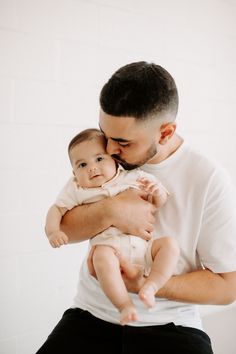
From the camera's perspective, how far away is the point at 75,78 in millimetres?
1969

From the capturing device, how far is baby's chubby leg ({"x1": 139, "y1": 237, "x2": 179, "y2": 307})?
1081 mm

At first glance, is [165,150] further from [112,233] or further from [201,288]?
[201,288]

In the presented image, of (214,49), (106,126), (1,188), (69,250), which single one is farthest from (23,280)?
(214,49)

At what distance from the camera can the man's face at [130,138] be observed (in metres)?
1.24

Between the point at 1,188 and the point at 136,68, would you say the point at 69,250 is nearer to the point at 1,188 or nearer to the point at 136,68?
the point at 1,188

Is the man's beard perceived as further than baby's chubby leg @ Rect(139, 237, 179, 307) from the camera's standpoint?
Yes

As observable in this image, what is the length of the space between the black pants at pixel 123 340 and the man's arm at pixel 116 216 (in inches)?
11.0

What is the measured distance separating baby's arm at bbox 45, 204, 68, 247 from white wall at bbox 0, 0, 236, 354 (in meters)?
0.56

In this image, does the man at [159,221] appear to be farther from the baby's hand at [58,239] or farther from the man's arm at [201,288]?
the baby's hand at [58,239]

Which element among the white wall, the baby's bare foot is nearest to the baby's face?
the baby's bare foot

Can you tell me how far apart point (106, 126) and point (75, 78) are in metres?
0.79

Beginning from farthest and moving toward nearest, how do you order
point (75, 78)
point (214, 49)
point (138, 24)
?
point (214, 49) < point (138, 24) < point (75, 78)

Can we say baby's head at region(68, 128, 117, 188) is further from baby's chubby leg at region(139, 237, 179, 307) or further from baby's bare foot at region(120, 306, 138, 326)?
baby's bare foot at region(120, 306, 138, 326)

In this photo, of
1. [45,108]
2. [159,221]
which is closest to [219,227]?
[159,221]
